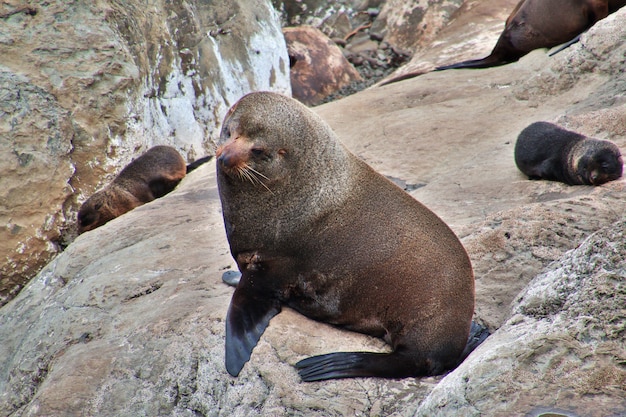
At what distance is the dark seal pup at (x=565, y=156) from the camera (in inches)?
190

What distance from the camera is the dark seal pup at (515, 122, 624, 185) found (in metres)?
4.83

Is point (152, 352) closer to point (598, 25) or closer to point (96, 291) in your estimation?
point (96, 291)

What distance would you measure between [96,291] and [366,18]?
33.1 ft

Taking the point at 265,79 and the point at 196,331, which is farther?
the point at 265,79

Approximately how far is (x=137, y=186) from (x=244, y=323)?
4.33 m

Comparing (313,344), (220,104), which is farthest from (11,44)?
(313,344)

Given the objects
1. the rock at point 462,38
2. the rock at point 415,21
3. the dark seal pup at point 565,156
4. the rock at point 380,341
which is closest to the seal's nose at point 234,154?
the rock at point 380,341

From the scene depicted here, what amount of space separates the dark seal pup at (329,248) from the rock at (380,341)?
11 centimetres

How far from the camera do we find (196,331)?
3.41m

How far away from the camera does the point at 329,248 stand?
11.1 feet

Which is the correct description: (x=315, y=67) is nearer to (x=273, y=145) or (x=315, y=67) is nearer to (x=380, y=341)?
(x=273, y=145)

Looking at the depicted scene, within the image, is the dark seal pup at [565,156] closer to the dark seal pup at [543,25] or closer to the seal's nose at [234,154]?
the dark seal pup at [543,25]

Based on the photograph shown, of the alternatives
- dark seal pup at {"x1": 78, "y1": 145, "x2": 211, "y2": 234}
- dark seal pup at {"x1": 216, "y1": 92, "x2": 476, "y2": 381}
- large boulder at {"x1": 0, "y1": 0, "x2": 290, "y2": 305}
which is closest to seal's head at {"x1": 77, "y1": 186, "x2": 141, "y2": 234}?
dark seal pup at {"x1": 78, "y1": 145, "x2": 211, "y2": 234}

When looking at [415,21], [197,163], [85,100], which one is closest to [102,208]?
[85,100]
